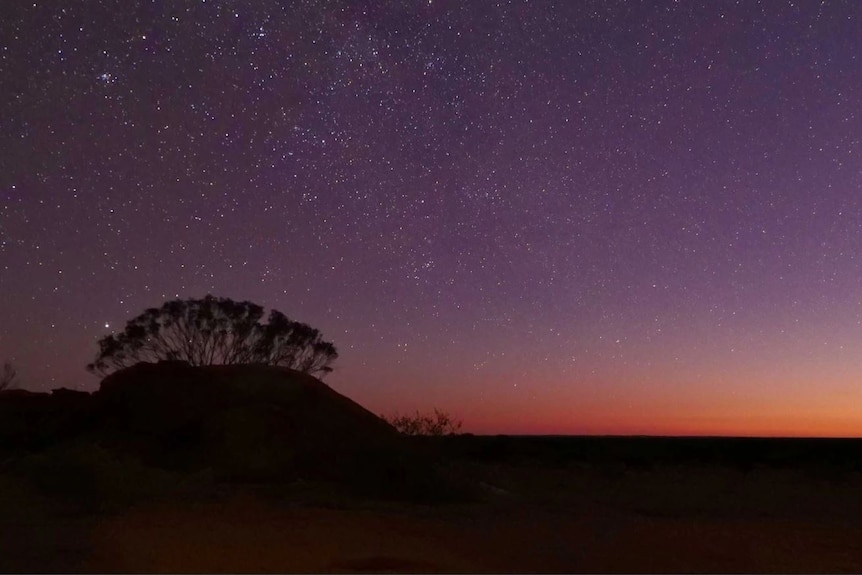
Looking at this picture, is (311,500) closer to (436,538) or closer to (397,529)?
(397,529)

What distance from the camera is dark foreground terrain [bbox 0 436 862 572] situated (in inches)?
541

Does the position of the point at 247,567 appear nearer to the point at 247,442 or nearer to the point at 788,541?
the point at 788,541

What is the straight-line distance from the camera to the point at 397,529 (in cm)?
1727

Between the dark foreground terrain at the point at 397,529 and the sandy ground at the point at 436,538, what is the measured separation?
0.12 feet

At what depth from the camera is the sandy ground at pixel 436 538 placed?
13.5 meters

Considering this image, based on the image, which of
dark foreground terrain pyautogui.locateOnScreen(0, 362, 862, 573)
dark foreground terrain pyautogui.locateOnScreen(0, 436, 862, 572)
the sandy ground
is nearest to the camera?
the sandy ground

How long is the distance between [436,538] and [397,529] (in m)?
1.12

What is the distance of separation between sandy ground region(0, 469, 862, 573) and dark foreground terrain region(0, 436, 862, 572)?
0.12ft

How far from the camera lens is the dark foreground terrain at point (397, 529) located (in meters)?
13.7

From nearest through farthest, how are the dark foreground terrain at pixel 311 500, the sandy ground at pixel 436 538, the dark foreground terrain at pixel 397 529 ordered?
the sandy ground at pixel 436 538 < the dark foreground terrain at pixel 397 529 < the dark foreground terrain at pixel 311 500

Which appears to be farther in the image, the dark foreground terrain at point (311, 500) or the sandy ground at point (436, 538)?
the dark foreground terrain at point (311, 500)

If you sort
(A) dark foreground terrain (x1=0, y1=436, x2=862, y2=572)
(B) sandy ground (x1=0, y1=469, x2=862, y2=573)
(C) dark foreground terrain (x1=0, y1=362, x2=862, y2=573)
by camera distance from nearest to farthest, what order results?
(B) sandy ground (x1=0, y1=469, x2=862, y2=573), (A) dark foreground terrain (x1=0, y1=436, x2=862, y2=572), (C) dark foreground terrain (x1=0, y1=362, x2=862, y2=573)

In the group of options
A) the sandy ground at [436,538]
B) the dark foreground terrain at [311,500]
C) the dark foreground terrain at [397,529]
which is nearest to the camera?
the sandy ground at [436,538]

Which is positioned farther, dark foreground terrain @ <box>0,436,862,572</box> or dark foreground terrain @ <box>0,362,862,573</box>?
dark foreground terrain @ <box>0,362,862,573</box>
